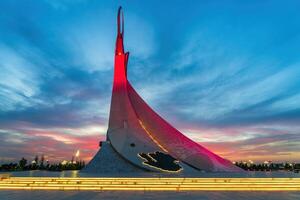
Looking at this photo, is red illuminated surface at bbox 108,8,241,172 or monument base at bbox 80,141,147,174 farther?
red illuminated surface at bbox 108,8,241,172

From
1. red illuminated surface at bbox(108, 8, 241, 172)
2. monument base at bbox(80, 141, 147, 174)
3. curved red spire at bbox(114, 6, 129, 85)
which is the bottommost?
monument base at bbox(80, 141, 147, 174)

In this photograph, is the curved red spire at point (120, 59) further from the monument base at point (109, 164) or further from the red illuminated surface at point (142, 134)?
the monument base at point (109, 164)

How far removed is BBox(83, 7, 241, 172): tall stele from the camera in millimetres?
23062

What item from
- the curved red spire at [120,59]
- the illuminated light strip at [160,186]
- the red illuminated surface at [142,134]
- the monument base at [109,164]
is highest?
the curved red spire at [120,59]

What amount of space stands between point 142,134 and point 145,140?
0.77m

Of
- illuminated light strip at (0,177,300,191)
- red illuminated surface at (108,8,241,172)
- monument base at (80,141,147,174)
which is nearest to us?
illuminated light strip at (0,177,300,191)

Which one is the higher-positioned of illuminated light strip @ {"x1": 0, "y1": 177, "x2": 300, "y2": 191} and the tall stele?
the tall stele

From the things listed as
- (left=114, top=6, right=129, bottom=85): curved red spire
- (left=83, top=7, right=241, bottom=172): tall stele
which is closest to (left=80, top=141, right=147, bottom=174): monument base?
(left=83, top=7, right=241, bottom=172): tall stele

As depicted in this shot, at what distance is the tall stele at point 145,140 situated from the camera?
2306 centimetres

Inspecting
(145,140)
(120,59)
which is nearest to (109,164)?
(145,140)

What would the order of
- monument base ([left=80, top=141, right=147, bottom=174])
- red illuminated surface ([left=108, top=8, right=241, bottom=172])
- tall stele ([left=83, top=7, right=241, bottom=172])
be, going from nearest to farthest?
1. monument base ([left=80, top=141, right=147, bottom=174])
2. tall stele ([left=83, top=7, right=241, bottom=172])
3. red illuminated surface ([left=108, top=8, right=241, bottom=172])

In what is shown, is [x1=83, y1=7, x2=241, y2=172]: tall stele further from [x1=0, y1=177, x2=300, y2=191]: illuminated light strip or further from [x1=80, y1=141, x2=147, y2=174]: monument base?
[x1=0, y1=177, x2=300, y2=191]: illuminated light strip

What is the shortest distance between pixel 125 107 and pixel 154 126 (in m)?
3.07

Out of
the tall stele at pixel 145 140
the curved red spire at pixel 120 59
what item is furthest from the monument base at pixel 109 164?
the curved red spire at pixel 120 59
